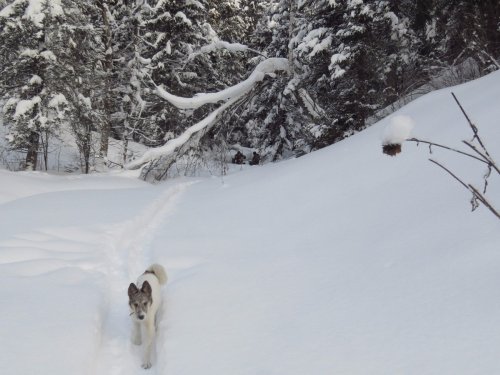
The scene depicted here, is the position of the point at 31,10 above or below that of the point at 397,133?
above

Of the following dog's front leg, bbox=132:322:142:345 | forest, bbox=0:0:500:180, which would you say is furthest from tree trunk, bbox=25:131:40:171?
dog's front leg, bbox=132:322:142:345

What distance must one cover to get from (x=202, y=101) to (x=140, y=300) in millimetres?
9746

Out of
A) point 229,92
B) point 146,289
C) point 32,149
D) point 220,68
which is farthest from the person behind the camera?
point 220,68

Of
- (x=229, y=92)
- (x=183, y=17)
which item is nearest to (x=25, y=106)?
(x=229, y=92)

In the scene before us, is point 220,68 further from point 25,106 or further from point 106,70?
point 25,106

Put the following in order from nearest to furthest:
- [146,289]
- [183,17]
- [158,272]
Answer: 1. [146,289]
2. [158,272]
3. [183,17]

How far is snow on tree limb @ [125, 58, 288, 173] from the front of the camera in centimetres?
1290

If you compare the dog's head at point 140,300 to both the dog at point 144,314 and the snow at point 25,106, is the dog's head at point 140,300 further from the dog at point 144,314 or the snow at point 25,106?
the snow at point 25,106

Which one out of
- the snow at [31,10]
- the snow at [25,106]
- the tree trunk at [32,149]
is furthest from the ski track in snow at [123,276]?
the snow at [31,10]

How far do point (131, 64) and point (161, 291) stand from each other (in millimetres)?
16265

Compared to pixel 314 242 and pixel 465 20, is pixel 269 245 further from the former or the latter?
pixel 465 20

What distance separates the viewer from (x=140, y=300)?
4.32 m

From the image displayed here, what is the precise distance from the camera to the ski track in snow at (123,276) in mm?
4184

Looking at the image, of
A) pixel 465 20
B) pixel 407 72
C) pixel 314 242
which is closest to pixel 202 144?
pixel 407 72
